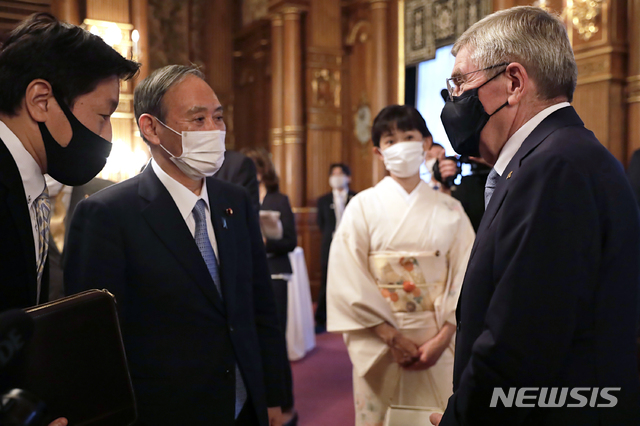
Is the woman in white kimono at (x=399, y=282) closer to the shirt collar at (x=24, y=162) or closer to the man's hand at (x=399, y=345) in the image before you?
the man's hand at (x=399, y=345)

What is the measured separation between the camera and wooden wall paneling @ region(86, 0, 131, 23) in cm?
586

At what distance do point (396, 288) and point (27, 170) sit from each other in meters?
1.67

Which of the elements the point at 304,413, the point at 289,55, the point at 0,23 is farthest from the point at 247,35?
the point at 0,23

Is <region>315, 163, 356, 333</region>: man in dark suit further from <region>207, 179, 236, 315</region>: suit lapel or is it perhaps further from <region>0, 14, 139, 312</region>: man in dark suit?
<region>0, 14, 139, 312</region>: man in dark suit

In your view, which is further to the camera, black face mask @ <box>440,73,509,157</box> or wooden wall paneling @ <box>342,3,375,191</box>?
wooden wall paneling @ <box>342,3,375,191</box>

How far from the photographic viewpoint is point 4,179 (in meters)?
1.15

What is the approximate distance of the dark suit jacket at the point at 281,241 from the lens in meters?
4.43

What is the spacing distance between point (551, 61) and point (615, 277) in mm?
520

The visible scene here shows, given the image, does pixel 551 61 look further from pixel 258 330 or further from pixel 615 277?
pixel 258 330

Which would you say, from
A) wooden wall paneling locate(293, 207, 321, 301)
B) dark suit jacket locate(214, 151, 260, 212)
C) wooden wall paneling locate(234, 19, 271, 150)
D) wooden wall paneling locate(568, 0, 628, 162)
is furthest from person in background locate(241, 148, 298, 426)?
wooden wall paneling locate(234, 19, 271, 150)

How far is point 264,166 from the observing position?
15.2ft

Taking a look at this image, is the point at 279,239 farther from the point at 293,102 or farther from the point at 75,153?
the point at 293,102

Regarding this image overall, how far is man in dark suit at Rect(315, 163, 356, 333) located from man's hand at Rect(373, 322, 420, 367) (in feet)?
14.0
